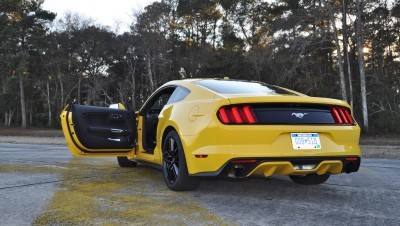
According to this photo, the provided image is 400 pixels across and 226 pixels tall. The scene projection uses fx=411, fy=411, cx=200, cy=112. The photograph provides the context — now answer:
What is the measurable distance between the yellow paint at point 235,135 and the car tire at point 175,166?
150mm

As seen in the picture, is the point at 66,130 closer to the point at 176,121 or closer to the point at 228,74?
the point at 176,121

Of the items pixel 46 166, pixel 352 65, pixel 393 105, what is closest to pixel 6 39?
pixel 352 65

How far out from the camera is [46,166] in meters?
7.50

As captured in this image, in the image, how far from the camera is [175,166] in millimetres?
4820

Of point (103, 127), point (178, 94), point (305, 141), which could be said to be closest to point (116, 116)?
point (103, 127)

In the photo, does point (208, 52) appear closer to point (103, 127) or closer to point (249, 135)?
point (103, 127)

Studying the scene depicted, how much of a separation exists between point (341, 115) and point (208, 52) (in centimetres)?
3806

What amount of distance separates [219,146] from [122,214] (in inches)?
44.8

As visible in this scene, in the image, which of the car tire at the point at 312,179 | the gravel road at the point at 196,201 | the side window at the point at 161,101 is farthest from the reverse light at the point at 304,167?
the side window at the point at 161,101

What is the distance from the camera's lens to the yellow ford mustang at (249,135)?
159 inches

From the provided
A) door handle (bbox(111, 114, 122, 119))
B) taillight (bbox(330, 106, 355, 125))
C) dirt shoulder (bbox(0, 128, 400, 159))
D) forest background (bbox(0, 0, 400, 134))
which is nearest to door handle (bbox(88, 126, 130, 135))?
door handle (bbox(111, 114, 122, 119))

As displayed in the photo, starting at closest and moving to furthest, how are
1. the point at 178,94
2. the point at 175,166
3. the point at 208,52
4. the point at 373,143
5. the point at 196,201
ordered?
the point at 196,201, the point at 175,166, the point at 178,94, the point at 373,143, the point at 208,52

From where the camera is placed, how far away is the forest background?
26453mm

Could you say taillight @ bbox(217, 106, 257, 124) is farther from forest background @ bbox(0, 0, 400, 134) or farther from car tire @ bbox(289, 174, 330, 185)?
forest background @ bbox(0, 0, 400, 134)
